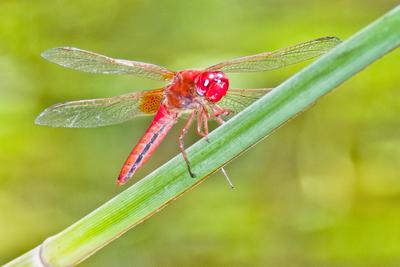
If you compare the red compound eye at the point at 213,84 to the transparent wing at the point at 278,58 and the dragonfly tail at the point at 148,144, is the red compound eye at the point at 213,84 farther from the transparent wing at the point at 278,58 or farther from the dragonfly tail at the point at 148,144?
the dragonfly tail at the point at 148,144

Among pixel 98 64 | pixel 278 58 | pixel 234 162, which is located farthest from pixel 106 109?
pixel 234 162

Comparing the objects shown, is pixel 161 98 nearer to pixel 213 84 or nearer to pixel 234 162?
pixel 213 84

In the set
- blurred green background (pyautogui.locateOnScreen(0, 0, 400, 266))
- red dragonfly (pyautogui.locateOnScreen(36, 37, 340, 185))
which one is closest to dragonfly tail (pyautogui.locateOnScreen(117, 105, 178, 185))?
red dragonfly (pyautogui.locateOnScreen(36, 37, 340, 185))

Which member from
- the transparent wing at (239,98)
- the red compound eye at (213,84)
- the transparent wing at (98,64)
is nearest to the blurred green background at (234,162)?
the transparent wing at (239,98)

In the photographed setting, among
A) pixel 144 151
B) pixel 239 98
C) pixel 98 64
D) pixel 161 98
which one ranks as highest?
pixel 98 64

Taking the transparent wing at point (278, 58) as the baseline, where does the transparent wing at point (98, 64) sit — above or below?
above

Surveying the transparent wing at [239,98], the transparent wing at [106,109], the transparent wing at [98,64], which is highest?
the transparent wing at [98,64]
